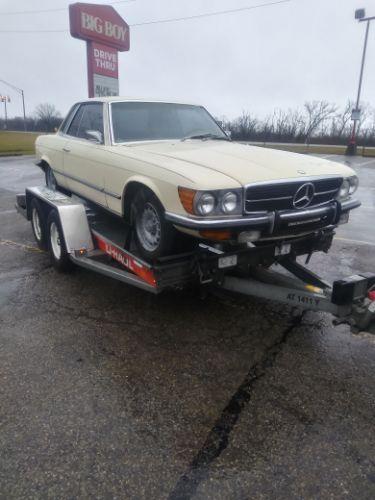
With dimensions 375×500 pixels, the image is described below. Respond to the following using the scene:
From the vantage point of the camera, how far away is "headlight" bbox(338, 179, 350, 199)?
12.7ft

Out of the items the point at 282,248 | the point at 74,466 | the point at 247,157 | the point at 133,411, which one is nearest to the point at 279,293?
the point at 282,248

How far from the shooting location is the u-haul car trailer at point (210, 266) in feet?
9.89

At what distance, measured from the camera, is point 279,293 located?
11.4ft

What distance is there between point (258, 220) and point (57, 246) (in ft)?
9.55

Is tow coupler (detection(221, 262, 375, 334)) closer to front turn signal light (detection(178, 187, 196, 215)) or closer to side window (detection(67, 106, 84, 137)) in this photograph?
front turn signal light (detection(178, 187, 196, 215))

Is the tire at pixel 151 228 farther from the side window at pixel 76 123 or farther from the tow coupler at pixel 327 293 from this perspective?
the side window at pixel 76 123

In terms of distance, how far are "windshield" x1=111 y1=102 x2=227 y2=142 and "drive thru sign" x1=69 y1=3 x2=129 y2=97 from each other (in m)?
10.9

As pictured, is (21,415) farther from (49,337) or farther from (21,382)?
(49,337)

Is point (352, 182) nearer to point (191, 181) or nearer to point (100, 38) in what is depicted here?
point (191, 181)

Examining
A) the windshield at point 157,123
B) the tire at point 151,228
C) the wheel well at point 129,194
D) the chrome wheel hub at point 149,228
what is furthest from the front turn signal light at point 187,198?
the windshield at point 157,123

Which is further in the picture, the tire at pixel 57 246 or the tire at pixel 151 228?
the tire at pixel 57 246

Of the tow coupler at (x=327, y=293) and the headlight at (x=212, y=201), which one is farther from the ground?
the headlight at (x=212, y=201)

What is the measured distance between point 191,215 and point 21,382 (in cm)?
172

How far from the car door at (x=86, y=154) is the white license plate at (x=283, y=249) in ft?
6.31
